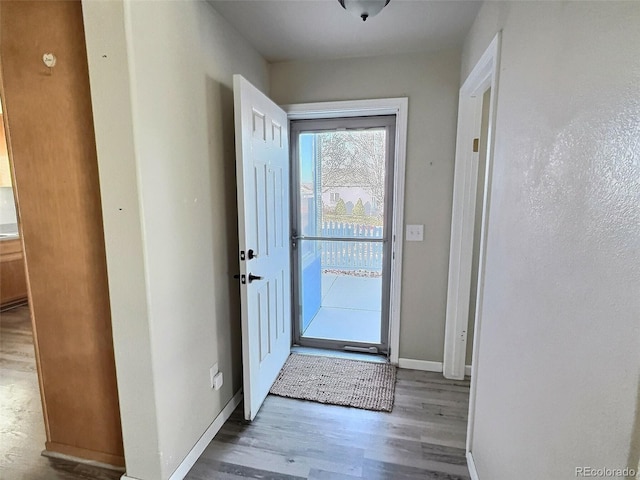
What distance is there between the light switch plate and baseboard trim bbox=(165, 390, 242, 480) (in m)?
1.65

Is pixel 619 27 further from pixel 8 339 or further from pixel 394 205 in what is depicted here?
pixel 8 339

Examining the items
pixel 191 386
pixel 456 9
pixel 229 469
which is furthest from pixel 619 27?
pixel 229 469

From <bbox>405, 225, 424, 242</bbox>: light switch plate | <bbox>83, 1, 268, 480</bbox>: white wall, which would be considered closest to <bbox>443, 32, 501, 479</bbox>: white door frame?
<bbox>405, 225, 424, 242</bbox>: light switch plate

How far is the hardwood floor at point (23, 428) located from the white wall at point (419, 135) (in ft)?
6.94

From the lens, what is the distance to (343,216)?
2.67 metres

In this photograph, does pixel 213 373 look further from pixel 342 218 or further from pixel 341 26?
pixel 341 26

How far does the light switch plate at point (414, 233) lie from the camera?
2316 mm

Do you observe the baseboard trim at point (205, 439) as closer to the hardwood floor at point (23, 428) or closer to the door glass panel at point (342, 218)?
the hardwood floor at point (23, 428)

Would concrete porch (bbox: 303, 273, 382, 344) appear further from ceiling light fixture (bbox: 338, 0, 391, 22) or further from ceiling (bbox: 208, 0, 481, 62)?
ceiling light fixture (bbox: 338, 0, 391, 22)

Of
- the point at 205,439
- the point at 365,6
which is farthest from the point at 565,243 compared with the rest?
the point at 205,439

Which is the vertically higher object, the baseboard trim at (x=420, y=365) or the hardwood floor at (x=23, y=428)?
the baseboard trim at (x=420, y=365)

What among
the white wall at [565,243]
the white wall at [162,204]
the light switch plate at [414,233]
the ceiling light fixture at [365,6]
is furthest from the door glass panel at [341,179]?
the white wall at [565,243]

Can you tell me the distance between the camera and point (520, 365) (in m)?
1.02

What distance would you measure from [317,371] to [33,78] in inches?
94.1
